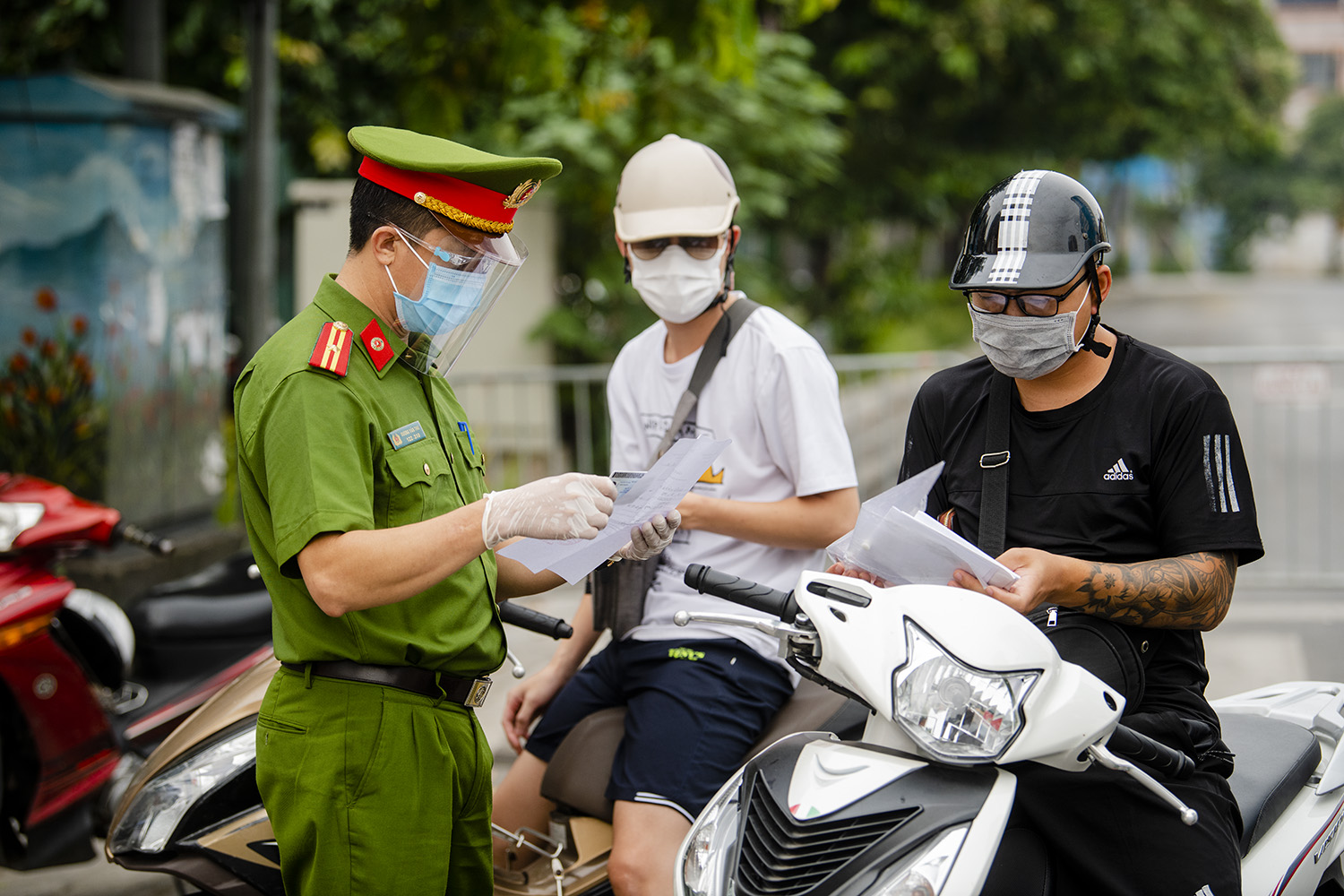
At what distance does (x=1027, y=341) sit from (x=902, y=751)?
0.80m

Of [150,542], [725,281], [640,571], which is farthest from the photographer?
[150,542]

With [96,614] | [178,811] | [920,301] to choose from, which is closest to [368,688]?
[178,811]

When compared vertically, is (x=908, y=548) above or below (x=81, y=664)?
above

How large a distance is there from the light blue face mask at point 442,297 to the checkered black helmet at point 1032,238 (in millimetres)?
889

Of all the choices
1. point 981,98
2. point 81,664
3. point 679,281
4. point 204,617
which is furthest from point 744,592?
point 981,98

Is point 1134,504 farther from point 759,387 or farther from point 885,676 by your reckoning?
point 759,387

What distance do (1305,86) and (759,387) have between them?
9393 centimetres

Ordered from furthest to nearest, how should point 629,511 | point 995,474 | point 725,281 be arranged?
point 725,281 < point 995,474 < point 629,511

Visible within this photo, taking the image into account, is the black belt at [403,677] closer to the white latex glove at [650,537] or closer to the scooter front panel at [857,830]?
the white latex glove at [650,537]

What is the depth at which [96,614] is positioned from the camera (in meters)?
4.04

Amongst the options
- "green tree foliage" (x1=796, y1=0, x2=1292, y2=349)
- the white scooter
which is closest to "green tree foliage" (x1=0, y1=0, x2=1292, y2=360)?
"green tree foliage" (x1=796, y1=0, x2=1292, y2=349)

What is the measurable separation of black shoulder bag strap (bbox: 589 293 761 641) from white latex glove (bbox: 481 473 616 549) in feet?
2.70

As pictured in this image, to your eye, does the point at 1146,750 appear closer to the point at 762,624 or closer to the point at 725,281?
the point at 762,624

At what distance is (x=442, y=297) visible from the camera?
7.16ft
